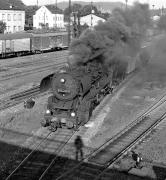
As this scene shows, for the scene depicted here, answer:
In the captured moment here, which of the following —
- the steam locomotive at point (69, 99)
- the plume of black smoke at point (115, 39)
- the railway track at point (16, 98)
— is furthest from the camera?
the railway track at point (16, 98)

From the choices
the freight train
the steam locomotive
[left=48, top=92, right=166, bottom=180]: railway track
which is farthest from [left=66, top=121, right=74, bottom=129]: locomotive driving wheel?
the freight train

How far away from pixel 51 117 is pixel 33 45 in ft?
105

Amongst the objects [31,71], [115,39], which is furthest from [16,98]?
[31,71]

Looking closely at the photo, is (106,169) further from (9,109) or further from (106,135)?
(9,109)

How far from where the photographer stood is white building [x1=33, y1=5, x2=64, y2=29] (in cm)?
10106

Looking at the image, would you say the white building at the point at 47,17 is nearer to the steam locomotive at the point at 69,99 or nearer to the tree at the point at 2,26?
the tree at the point at 2,26

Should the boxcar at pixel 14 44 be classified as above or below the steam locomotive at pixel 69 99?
above

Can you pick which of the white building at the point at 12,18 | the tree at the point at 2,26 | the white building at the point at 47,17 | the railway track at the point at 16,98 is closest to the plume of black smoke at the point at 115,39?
the railway track at the point at 16,98

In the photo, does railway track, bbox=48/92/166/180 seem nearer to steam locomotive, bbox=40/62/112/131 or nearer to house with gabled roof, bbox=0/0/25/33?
steam locomotive, bbox=40/62/112/131

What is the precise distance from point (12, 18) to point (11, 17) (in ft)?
1.32

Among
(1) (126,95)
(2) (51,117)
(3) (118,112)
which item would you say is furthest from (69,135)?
(1) (126,95)

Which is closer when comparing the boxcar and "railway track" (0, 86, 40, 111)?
"railway track" (0, 86, 40, 111)

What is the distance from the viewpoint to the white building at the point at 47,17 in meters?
101

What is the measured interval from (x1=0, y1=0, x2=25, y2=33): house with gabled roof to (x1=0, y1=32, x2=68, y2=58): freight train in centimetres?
2850
